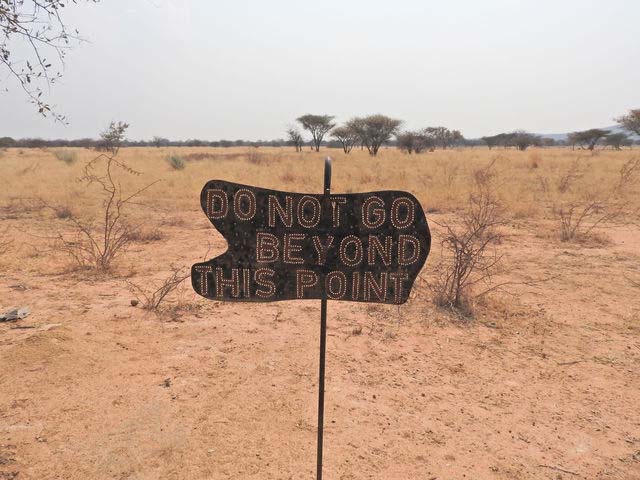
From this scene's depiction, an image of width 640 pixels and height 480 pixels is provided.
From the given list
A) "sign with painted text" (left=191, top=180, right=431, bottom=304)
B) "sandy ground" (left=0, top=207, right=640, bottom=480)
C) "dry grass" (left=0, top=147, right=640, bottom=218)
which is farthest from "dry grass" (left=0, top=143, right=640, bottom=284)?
"sign with painted text" (left=191, top=180, right=431, bottom=304)

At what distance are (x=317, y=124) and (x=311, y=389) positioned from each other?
39.8m

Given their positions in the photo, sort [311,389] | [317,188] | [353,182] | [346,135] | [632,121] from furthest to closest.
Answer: [346,135] < [632,121] < [353,182] < [317,188] < [311,389]

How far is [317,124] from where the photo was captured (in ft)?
135

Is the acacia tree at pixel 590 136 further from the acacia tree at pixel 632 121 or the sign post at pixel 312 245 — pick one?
the sign post at pixel 312 245

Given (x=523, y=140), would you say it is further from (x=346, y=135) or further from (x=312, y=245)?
(x=312, y=245)

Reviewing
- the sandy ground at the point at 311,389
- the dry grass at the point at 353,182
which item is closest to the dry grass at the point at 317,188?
the dry grass at the point at 353,182

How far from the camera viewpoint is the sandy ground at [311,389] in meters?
2.48

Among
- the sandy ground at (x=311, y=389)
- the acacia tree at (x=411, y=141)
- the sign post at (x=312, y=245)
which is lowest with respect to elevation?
the sandy ground at (x=311, y=389)

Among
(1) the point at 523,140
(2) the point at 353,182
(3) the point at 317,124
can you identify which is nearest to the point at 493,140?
(1) the point at 523,140

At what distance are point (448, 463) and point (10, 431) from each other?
2539 millimetres

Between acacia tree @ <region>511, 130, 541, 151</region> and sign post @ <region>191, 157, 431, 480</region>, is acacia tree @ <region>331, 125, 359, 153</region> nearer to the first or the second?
acacia tree @ <region>511, 130, 541, 151</region>

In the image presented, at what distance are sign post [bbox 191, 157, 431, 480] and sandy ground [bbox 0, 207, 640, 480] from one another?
115 cm

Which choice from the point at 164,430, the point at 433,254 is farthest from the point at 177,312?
the point at 433,254

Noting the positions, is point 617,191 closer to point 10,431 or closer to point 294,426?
point 294,426
